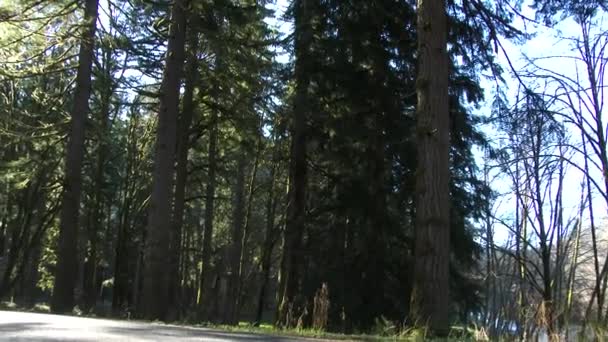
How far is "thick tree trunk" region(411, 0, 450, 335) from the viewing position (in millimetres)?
10297

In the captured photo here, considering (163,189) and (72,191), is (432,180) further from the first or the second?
(72,191)

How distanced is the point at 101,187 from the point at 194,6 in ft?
71.8

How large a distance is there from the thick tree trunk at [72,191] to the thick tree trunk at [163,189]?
386 cm

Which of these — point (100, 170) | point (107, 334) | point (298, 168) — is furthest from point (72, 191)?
point (107, 334)

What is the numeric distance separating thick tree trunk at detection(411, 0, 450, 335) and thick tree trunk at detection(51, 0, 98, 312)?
1318cm

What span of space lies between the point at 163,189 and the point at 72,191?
5674 millimetres

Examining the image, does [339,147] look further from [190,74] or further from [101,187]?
[101,187]

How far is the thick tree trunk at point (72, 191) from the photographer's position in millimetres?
20669

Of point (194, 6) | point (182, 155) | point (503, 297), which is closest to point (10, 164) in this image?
point (182, 155)

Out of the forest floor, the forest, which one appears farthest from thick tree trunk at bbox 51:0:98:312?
the forest floor

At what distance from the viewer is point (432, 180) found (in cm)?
1059

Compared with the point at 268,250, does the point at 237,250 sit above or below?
above

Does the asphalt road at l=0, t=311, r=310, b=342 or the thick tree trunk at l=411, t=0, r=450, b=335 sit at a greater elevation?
the thick tree trunk at l=411, t=0, r=450, b=335

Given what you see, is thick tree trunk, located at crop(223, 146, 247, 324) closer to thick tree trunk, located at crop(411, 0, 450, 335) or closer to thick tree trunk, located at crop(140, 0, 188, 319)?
thick tree trunk, located at crop(140, 0, 188, 319)
